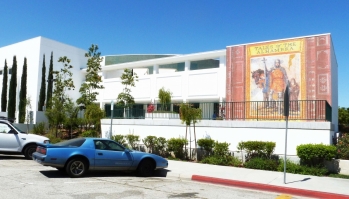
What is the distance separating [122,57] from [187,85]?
14367mm

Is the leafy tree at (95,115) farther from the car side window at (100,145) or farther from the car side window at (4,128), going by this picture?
the car side window at (100,145)

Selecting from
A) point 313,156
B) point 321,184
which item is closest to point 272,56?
point 313,156

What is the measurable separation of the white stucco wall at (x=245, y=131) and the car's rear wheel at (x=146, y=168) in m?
4.81

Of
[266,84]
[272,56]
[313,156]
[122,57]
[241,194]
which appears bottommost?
[241,194]

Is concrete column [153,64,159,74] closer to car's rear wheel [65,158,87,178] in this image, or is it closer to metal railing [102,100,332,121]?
metal railing [102,100,332,121]

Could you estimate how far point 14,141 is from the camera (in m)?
14.5

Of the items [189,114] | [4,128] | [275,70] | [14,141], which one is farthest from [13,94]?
[275,70]

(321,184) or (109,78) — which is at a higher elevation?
(109,78)

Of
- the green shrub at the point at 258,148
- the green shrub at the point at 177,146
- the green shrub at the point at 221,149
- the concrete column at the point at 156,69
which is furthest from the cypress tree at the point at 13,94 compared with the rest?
the green shrub at the point at 258,148

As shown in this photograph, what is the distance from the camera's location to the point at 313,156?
12344mm

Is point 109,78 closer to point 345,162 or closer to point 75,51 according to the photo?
point 75,51

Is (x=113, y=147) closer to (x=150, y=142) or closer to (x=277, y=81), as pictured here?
(x=150, y=142)

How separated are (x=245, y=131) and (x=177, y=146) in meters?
3.35

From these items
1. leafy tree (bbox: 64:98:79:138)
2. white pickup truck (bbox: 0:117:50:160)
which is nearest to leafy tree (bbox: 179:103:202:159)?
white pickup truck (bbox: 0:117:50:160)
